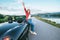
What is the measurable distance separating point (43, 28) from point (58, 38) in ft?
0.89

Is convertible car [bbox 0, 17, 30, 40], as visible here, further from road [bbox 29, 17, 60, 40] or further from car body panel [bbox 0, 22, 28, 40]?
road [bbox 29, 17, 60, 40]

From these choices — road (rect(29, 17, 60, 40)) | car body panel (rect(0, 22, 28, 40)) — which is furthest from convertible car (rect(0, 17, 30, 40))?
road (rect(29, 17, 60, 40))

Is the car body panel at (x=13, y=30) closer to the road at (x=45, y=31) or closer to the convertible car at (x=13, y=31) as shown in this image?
Result: the convertible car at (x=13, y=31)

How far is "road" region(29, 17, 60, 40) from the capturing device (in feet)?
9.10

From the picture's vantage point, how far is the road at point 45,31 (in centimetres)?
277

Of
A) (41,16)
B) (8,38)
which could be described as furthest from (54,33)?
(8,38)

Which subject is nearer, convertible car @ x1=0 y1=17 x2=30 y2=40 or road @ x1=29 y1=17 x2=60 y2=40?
convertible car @ x1=0 y1=17 x2=30 y2=40

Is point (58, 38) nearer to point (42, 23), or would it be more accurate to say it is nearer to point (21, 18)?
point (42, 23)

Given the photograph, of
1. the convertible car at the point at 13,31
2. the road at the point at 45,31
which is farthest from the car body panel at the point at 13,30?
the road at the point at 45,31

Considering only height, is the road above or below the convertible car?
below

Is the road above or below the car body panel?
below

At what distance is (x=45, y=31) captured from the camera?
112 inches

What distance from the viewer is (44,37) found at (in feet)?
9.22

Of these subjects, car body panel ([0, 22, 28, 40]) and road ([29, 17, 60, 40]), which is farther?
road ([29, 17, 60, 40])
